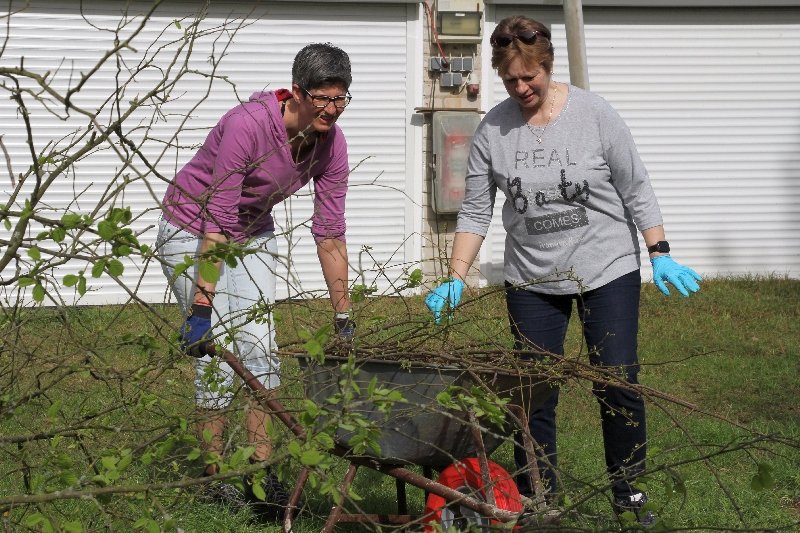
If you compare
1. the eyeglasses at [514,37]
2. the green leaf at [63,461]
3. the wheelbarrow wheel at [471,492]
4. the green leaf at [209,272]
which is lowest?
the wheelbarrow wheel at [471,492]

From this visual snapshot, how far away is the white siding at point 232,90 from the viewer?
32.5ft

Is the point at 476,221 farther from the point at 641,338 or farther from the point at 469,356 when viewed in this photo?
the point at 641,338

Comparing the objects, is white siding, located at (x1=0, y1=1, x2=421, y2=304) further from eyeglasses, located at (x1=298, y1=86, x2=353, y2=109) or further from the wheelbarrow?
the wheelbarrow

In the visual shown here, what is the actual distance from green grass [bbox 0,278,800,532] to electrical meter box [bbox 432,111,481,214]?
1931 mm

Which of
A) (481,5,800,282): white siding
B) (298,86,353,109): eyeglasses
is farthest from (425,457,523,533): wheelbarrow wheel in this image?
(481,5,800,282): white siding

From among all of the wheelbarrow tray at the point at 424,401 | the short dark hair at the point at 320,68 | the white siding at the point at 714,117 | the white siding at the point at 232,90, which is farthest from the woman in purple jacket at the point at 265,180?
the white siding at the point at 714,117

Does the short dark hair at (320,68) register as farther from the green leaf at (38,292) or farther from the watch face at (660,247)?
the green leaf at (38,292)

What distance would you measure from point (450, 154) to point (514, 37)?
19.9ft

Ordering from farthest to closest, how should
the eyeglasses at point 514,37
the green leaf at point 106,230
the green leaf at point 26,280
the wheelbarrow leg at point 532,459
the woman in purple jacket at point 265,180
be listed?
the eyeglasses at point 514,37 < the woman in purple jacket at point 265,180 < the wheelbarrow leg at point 532,459 < the green leaf at point 26,280 < the green leaf at point 106,230

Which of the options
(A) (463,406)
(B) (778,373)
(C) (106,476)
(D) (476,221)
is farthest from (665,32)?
(C) (106,476)

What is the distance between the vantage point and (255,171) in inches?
167

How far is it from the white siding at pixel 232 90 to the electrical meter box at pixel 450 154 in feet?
1.20

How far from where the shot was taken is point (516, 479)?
4.50 metres

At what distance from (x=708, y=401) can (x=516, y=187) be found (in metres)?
3.27
